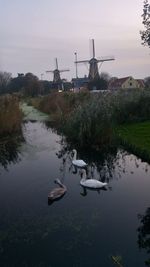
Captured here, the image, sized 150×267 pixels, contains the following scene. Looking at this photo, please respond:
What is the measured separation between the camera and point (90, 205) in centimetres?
747

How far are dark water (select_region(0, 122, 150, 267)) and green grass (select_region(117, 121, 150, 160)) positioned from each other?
325 millimetres

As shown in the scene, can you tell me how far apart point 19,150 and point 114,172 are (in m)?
4.81

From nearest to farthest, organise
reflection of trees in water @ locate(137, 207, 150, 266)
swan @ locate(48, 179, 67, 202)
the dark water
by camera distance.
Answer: the dark water → reflection of trees in water @ locate(137, 207, 150, 266) → swan @ locate(48, 179, 67, 202)

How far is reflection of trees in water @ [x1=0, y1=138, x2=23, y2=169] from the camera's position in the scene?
468 inches

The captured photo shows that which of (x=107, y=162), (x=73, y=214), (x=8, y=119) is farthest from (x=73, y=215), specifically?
(x=8, y=119)

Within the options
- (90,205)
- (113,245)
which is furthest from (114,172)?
(113,245)

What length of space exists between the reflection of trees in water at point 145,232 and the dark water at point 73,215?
16 mm

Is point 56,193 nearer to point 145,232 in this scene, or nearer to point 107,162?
point 145,232

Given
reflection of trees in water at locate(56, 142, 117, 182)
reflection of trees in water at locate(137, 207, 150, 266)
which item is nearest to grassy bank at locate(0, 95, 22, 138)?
reflection of trees in water at locate(56, 142, 117, 182)

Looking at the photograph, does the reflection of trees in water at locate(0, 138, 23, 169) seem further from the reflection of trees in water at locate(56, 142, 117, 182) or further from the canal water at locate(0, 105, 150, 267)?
the reflection of trees in water at locate(56, 142, 117, 182)

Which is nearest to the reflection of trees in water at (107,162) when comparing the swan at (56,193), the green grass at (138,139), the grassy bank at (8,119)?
the green grass at (138,139)

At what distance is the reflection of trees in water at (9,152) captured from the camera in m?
11.9

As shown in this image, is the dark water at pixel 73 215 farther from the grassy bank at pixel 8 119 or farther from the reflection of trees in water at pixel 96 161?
the grassy bank at pixel 8 119

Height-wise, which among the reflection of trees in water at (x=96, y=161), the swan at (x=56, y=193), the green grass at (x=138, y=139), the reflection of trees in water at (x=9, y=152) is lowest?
the reflection of trees in water at (x=9, y=152)
